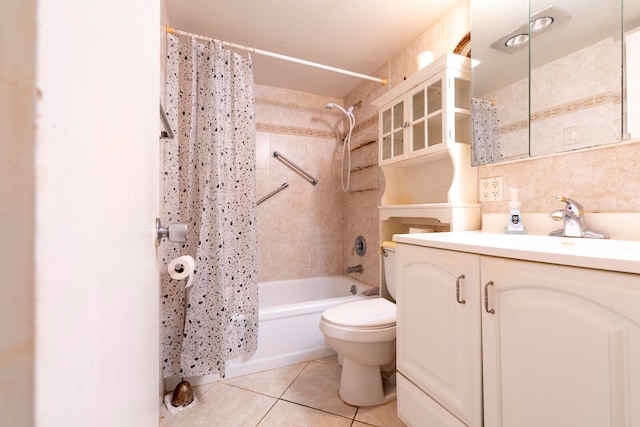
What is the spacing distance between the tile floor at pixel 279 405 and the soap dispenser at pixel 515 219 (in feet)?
3.31

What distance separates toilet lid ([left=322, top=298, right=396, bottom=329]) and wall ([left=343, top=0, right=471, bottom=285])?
63cm

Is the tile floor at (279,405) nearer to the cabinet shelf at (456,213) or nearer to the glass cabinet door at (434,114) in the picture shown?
the cabinet shelf at (456,213)

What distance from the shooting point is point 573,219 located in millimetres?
982

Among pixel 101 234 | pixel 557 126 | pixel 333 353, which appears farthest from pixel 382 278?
pixel 101 234

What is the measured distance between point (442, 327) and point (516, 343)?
0.78 ft

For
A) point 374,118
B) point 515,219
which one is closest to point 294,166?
point 374,118

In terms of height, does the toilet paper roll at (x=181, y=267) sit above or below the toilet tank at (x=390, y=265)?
above

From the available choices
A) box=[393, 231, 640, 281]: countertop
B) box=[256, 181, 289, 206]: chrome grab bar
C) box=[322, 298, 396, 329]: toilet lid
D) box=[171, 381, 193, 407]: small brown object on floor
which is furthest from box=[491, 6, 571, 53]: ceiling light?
box=[171, 381, 193, 407]: small brown object on floor

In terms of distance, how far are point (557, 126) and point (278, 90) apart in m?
2.09

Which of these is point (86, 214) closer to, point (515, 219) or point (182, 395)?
point (515, 219)

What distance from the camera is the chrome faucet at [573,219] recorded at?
0.96 meters

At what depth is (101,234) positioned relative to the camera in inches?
9.5
